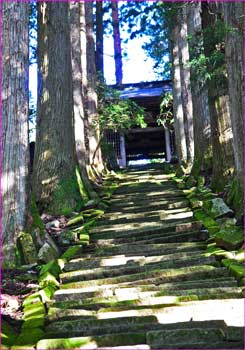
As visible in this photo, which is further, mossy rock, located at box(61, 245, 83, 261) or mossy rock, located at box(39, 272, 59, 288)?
mossy rock, located at box(61, 245, 83, 261)

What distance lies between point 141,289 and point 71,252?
2143mm

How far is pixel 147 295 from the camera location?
17.0 feet

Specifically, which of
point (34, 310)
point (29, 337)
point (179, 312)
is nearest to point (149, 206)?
point (34, 310)

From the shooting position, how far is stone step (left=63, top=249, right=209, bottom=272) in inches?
255

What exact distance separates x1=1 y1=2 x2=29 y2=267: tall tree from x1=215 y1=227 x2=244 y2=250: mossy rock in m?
2.80

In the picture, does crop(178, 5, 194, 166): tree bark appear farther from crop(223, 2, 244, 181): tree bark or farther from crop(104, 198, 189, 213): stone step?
crop(223, 2, 244, 181): tree bark

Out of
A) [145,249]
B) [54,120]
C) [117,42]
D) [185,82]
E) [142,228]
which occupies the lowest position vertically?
[145,249]

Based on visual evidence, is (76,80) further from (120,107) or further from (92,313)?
(92,313)

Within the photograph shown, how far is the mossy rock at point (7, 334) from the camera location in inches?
165

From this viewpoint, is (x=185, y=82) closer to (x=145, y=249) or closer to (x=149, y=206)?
(x=149, y=206)

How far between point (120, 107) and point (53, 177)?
5.71 meters

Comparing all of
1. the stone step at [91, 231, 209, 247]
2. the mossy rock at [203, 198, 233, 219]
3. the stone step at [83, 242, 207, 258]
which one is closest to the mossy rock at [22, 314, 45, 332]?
the stone step at [83, 242, 207, 258]

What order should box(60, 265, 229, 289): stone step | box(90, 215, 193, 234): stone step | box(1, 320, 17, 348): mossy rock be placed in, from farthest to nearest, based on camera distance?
Answer: box(90, 215, 193, 234): stone step → box(60, 265, 229, 289): stone step → box(1, 320, 17, 348): mossy rock

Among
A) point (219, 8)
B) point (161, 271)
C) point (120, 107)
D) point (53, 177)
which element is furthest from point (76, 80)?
point (161, 271)
